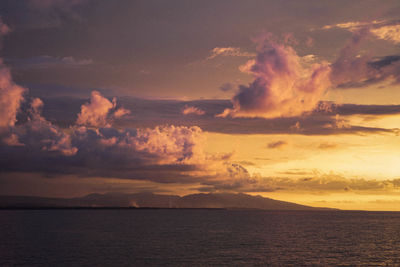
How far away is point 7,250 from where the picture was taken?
102 m

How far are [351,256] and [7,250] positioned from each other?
83.4 m

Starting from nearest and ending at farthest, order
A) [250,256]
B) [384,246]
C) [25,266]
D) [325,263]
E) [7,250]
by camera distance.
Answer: [25,266], [325,263], [250,256], [7,250], [384,246]

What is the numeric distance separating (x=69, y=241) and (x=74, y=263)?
45606mm

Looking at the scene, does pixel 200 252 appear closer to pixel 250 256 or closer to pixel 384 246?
pixel 250 256

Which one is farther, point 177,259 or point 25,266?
point 177,259

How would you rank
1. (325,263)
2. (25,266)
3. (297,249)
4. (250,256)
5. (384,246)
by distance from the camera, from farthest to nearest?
1. (384,246)
2. (297,249)
3. (250,256)
4. (325,263)
5. (25,266)

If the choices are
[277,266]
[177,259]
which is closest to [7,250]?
[177,259]

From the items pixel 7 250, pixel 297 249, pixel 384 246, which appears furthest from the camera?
pixel 384 246

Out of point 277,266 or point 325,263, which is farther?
point 325,263

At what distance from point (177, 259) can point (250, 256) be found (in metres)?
17.2

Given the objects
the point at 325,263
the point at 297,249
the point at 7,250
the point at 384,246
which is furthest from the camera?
the point at 384,246

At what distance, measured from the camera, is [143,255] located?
92.9 metres

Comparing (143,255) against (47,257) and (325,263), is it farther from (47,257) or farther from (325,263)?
(325,263)

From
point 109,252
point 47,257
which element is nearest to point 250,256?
point 109,252
